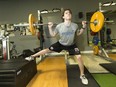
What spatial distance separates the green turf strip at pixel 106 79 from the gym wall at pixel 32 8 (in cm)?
457

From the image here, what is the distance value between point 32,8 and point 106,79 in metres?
5.73

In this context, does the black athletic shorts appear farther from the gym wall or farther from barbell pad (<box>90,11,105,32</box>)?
the gym wall

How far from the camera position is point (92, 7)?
305 inches

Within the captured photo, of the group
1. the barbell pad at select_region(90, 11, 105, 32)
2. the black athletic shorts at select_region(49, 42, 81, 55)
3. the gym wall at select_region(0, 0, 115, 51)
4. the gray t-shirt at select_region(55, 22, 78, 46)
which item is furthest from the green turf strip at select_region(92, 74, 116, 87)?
the gym wall at select_region(0, 0, 115, 51)

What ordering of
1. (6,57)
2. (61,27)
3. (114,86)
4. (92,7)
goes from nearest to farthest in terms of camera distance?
(114,86)
(61,27)
(6,57)
(92,7)

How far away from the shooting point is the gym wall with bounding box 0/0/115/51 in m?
7.77

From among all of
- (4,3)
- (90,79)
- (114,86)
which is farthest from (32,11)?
(114,86)

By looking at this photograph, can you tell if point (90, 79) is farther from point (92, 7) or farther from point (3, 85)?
point (92, 7)

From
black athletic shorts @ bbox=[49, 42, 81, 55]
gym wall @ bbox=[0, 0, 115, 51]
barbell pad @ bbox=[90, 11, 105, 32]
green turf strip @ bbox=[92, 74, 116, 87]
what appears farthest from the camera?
gym wall @ bbox=[0, 0, 115, 51]

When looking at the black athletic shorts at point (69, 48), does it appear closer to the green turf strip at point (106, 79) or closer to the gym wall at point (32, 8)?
the green turf strip at point (106, 79)

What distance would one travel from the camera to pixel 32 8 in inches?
308

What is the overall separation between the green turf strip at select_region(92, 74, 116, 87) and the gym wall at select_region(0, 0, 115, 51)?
4.57 meters

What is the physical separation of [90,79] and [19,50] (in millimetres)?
5350

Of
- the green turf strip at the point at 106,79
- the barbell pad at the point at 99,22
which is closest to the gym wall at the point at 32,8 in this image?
the barbell pad at the point at 99,22
